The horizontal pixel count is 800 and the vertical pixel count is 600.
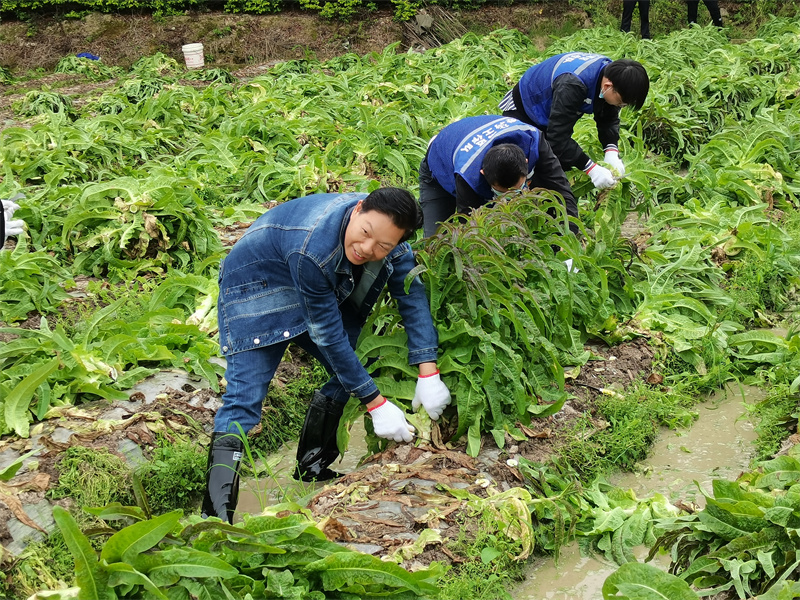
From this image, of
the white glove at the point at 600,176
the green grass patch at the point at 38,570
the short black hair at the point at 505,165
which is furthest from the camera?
the white glove at the point at 600,176

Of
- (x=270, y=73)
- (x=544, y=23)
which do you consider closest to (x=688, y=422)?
(x=270, y=73)

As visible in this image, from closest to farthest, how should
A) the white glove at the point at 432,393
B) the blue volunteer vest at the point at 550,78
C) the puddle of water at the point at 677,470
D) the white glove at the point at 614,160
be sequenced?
the puddle of water at the point at 677,470, the white glove at the point at 432,393, the blue volunteer vest at the point at 550,78, the white glove at the point at 614,160

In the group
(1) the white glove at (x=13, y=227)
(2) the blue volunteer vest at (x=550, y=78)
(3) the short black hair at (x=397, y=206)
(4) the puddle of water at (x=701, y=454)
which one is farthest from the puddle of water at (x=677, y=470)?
(1) the white glove at (x=13, y=227)

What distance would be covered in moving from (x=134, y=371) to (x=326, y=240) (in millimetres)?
1471

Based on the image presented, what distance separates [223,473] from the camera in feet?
9.99

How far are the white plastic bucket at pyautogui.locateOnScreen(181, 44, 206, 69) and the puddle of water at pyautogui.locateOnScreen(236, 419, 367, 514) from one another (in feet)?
29.0

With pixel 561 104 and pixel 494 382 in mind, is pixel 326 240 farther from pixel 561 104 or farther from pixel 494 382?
pixel 561 104

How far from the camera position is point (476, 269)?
3338 mm

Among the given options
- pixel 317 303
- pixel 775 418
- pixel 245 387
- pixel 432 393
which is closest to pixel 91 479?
pixel 245 387

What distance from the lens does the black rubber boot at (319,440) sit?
3.42m

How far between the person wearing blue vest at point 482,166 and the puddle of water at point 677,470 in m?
1.18

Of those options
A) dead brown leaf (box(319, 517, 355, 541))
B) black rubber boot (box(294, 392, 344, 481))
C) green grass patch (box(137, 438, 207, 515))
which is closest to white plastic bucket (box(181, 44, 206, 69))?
green grass patch (box(137, 438, 207, 515))

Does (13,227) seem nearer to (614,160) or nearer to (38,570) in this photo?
(38,570)

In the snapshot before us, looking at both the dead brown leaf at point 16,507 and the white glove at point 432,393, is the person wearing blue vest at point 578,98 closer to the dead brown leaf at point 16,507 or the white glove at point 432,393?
the white glove at point 432,393
